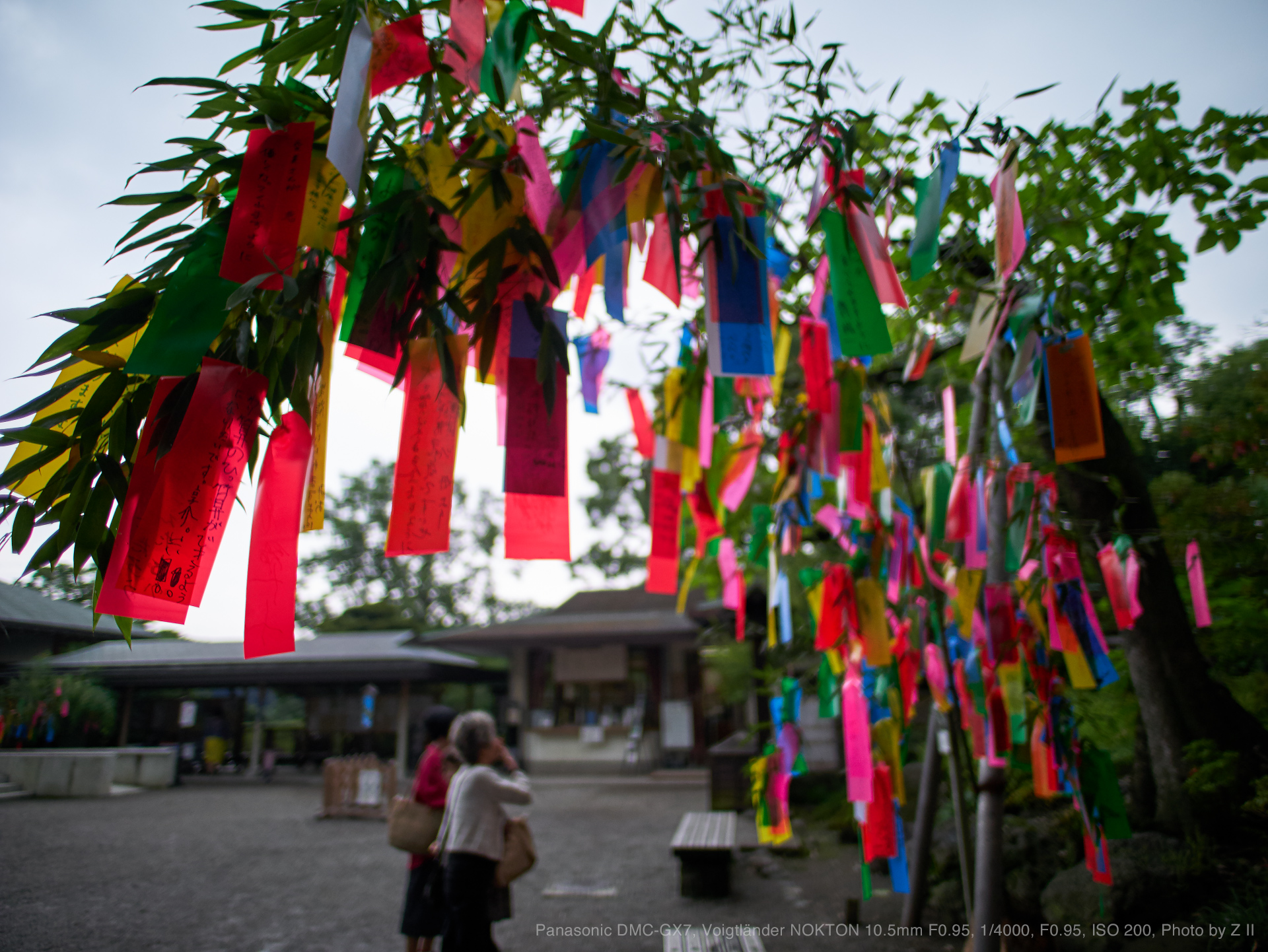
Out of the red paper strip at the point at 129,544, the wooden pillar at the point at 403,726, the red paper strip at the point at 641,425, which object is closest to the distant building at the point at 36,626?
the red paper strip at the point at 129,544

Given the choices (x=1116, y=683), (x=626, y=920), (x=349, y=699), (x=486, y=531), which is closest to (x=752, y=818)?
(x=626, y=920)

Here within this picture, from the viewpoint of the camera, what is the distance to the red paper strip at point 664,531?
240 cm

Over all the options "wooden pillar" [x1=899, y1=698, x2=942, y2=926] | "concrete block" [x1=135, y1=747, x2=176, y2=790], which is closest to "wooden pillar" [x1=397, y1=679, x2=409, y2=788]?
"wooden pillar" [x1=899, y1=698, x2=942, y2=926]

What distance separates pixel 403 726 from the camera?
10.0m

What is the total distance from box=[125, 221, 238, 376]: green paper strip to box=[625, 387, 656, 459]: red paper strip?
1862mm

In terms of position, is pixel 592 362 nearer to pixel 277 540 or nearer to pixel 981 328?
pixel 981 328

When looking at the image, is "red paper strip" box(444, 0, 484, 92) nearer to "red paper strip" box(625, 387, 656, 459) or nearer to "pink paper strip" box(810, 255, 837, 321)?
"pink paper strip" box(810, 255, 837, 321)

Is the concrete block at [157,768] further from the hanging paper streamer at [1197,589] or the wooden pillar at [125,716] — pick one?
the hanging paper streamer at [1197,589]

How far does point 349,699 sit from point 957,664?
25.3 ft

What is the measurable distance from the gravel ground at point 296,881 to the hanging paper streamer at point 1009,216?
2407 mm

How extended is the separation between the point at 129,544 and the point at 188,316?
0.33 metres

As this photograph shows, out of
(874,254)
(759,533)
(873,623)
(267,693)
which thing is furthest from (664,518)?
(267,693)

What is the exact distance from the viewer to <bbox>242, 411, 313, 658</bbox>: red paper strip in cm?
109

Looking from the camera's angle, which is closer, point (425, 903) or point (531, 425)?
point (531, 425)
